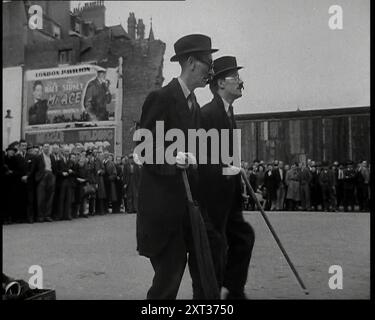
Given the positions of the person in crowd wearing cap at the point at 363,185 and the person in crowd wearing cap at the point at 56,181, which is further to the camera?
the person in crowd wearing cap at the point at 56,181

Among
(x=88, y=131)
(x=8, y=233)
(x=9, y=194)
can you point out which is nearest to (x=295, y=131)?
(x=88, y=131)

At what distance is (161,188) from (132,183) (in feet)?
1.22

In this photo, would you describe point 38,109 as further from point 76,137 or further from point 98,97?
point 98,97

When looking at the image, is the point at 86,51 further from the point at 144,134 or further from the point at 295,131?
the point at 295,131

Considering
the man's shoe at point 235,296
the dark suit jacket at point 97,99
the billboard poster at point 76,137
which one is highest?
the dark suit jacket at point 97,99

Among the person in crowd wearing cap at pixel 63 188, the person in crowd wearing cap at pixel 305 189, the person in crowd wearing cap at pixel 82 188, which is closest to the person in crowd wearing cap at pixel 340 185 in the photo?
the person in crowd wearing cap at pixel 305 189

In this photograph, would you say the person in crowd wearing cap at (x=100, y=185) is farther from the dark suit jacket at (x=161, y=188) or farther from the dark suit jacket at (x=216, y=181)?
the dark suit jacket at (x=216, y=181)

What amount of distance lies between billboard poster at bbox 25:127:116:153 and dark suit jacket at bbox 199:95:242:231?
773mm

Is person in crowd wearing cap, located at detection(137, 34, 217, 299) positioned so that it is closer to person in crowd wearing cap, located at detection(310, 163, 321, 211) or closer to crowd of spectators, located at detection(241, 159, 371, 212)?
crowd of spectators, located at detection(241, 159, 371, 212)

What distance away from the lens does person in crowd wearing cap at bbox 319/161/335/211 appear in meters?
3.17

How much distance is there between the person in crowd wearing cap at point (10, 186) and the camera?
3832 millimetres

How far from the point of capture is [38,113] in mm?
3506

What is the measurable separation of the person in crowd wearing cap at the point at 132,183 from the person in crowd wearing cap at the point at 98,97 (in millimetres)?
591

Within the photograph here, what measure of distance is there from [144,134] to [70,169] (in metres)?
1.16
